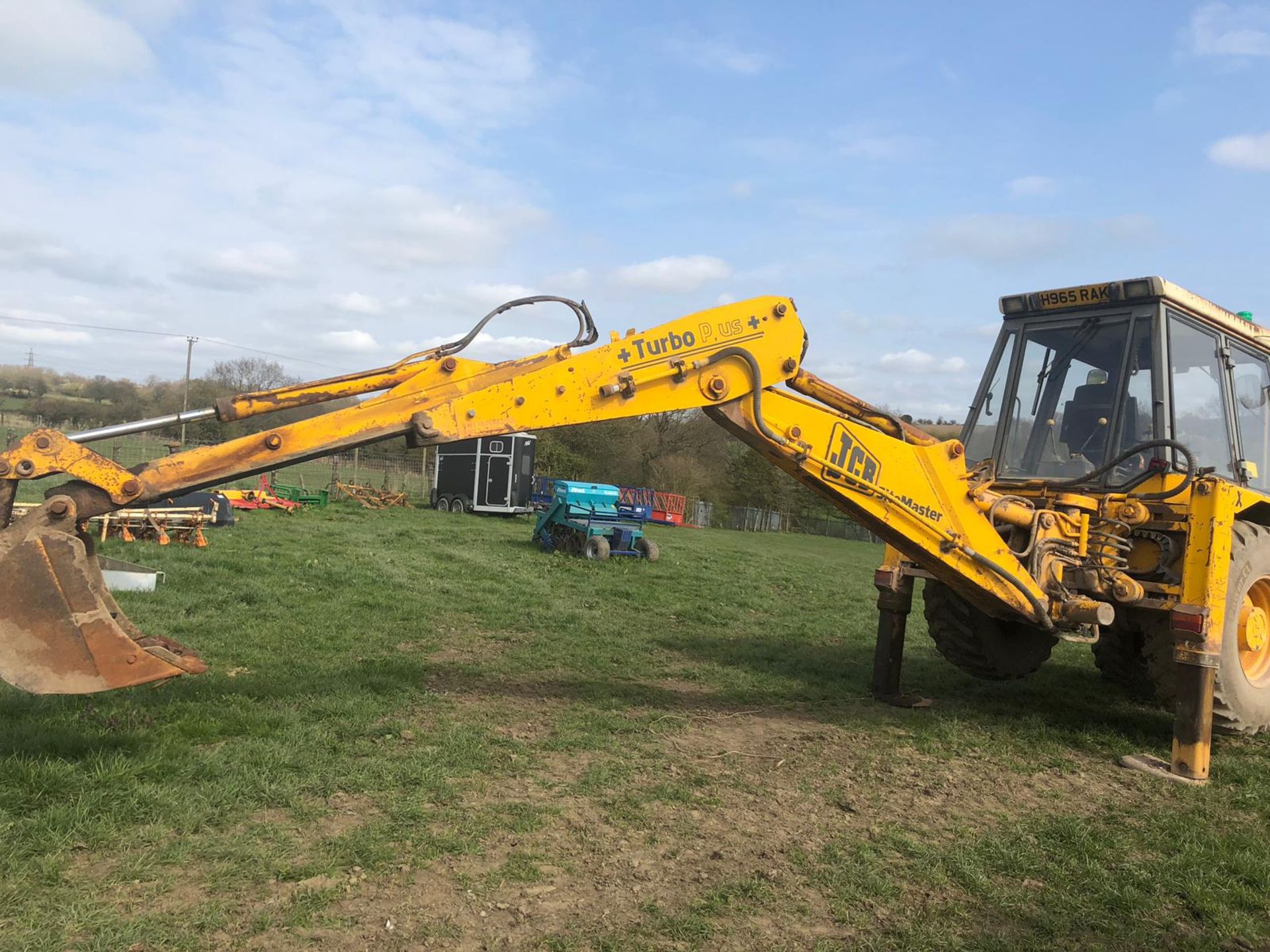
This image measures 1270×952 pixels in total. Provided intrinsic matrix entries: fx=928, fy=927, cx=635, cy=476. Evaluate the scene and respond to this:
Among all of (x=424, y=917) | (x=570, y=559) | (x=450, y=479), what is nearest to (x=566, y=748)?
(x=424, y=917)

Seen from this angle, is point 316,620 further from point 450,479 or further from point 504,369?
point 450,479

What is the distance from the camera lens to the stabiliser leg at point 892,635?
762 cm

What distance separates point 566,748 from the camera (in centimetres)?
587

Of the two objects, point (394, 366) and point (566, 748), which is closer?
point (394, 366)

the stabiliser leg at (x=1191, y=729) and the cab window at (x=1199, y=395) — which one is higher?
the cab window at (x=1199, y=395)

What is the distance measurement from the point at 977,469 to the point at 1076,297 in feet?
5.03

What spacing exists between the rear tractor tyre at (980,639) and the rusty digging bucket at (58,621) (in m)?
5.99

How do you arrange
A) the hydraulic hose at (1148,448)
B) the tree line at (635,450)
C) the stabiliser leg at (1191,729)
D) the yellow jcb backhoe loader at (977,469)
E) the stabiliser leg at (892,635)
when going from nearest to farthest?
the yellow jcb backhoe loader at (977,469)
the stabiliser leg at (1191,729)
the hydraulic hose at (1148,448)
the stabiliser leg at (892,635)
the tree line at (635,450)

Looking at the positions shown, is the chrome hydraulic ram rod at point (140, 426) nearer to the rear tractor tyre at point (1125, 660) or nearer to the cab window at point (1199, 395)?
the cab window at point (1199, 395)

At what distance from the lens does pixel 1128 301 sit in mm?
6965

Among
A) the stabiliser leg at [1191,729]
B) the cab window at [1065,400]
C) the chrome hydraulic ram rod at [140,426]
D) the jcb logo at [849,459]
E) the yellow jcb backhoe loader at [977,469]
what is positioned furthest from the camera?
the cab window at [1065,400]

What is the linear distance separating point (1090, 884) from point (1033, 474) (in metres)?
3.78

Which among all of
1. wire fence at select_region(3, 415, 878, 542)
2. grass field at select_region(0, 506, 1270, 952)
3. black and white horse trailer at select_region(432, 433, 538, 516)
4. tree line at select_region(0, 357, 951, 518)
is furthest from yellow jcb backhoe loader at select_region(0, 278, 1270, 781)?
tree line at select_region(0, 357, 951, 518)

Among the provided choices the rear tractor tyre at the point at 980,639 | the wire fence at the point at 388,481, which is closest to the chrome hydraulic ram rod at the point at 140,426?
the rear tractor tyre at the point at 980,639
